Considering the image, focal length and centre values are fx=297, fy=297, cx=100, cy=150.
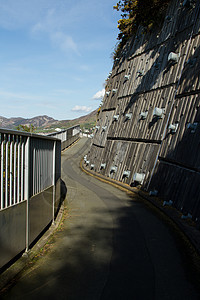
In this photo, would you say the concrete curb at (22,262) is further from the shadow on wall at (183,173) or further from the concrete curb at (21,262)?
the shadow on wall at (183,173)

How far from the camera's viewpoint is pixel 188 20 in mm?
14688

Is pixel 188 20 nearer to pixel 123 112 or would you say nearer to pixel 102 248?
pixel 123 112

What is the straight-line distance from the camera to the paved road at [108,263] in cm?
454

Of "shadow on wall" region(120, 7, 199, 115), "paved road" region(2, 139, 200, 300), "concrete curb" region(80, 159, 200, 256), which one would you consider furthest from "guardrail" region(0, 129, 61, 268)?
"shadow on wall" region(120, 7, 199, 115)

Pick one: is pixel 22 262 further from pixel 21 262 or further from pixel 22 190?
pixel 22 190

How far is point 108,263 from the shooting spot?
5.75 meters

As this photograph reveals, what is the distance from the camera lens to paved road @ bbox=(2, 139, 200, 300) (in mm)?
4543

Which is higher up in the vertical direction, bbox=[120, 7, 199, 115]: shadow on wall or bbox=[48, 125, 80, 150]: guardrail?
bbox=[120, 7, 199, 115]: shadow on wall

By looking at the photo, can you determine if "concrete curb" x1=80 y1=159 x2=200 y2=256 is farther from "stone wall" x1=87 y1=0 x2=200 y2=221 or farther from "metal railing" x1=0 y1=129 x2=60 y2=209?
"metal railing" x1=0 y1=129 x2=60 y2=209

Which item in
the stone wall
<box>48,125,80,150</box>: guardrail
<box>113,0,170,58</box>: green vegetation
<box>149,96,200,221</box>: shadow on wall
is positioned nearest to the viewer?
<box>149,96,200,221</box>: shadow on wall

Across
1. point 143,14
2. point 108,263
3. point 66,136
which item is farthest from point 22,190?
point 66,136

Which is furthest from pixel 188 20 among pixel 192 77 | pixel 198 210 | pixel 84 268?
pixel 84 268

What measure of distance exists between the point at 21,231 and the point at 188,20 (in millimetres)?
13439

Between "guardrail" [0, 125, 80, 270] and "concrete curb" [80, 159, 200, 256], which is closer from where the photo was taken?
"guardrail" [0, 125, 80, 270]
